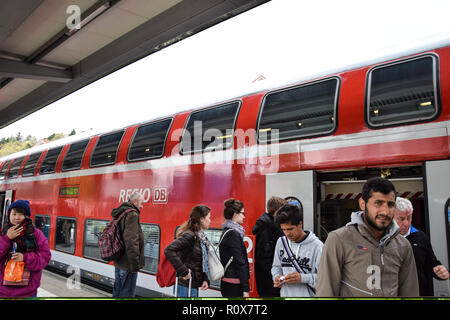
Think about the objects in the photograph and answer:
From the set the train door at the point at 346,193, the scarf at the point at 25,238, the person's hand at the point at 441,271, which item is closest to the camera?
the person's hand at the point at 441,271

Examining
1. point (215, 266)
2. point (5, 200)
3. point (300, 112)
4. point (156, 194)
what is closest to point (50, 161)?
point (5, 200)

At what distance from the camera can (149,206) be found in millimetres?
5148

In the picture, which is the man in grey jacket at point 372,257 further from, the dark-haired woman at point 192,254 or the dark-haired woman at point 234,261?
the dark-haired woman at point 192,254

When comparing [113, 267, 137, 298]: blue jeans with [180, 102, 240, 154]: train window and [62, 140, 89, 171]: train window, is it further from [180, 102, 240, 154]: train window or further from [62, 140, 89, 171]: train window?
[62, 140, 89, 171]: train window

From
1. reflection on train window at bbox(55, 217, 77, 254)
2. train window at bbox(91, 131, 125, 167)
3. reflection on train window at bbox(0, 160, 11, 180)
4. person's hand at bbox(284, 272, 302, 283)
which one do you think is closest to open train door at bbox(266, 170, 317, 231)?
person's hand at bbox(284, 272, 302, 283)

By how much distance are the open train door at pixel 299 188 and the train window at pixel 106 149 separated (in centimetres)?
367

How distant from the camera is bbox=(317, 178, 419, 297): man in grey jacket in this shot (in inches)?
73.7

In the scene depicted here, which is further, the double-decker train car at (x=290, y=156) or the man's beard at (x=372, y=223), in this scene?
the double-decker train car at (x=290, y=156)

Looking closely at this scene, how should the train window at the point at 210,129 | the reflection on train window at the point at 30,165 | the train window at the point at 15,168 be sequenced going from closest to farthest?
1. the train window at the point at 210,129
2. the reflection on train window at the point at 30,165
3. the train window at the point at 15,168

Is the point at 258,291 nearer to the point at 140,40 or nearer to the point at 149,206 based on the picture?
the point at 149,206

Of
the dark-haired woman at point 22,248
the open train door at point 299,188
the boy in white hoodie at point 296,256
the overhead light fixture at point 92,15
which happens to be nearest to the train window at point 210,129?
the open train door at point 299,188

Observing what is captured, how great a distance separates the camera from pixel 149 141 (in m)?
5.43

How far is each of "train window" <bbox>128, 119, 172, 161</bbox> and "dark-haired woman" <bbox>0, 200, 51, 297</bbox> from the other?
2361mm

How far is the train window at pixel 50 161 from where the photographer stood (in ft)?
26.4
